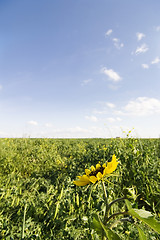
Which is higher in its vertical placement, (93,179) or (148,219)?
(93,179)

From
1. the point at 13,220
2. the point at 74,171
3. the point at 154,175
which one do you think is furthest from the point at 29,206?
the point at 154,175

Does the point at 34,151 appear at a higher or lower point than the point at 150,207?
higher

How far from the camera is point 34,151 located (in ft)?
16.7

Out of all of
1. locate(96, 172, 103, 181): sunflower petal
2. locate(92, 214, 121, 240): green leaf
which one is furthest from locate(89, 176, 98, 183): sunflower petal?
locate(92, 214, 121, 240): green leaf

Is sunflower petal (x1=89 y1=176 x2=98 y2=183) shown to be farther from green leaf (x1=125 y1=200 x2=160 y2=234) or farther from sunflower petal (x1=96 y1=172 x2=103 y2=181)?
green leaf (x1=125 y1=200 x2=160 y2=234)

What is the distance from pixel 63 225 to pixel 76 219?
0.20 m

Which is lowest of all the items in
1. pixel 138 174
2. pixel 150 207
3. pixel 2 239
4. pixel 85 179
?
pixel 150 207

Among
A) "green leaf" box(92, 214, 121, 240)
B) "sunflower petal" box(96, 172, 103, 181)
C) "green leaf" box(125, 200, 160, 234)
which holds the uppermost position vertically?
"sunflower petal" box(96, 172, 103, 181)

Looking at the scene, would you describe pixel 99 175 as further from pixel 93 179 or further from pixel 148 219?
pixel 148 219

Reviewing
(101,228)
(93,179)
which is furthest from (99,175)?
(101,228)

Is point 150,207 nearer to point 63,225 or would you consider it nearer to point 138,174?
point 138,174

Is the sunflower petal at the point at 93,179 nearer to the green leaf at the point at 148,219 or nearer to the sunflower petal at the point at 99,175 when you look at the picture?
the sunflower petal at the point at 99,175

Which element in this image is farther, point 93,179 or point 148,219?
point 93,179

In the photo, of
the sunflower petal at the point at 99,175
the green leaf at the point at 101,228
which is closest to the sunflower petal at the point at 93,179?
the sunflower petal at the point at 99,175
